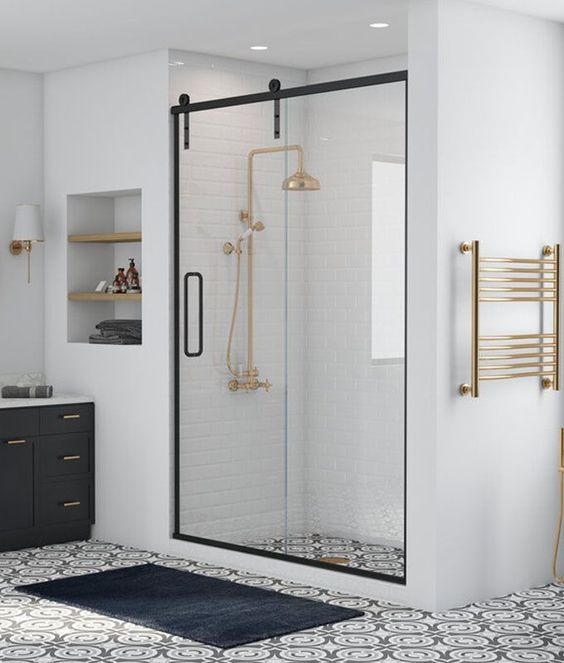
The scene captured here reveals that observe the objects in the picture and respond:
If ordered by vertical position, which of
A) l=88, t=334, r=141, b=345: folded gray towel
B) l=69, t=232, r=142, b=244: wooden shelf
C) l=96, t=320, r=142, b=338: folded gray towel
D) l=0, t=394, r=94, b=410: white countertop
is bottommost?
l=0, t=394, r=94, b=410: white countertop

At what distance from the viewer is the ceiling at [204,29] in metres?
5.59

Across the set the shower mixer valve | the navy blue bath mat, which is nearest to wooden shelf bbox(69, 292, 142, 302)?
the shower mixer valve

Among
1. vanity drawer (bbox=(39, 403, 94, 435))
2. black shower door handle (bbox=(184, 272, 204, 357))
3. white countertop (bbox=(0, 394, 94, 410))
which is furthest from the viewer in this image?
vanity drawer (bbox=(39, 403, 94, 435))

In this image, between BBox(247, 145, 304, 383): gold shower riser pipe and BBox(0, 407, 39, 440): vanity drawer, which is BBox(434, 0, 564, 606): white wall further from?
BBox(0, 407, 39, 440): vanity drawer

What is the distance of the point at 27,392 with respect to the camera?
274 inches

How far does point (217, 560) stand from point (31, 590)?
1.01 metres

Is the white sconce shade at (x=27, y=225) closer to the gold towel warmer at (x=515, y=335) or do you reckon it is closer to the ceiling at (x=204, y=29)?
the ceiling at (x=204, y=29)

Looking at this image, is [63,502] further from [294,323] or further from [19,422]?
[294,323]

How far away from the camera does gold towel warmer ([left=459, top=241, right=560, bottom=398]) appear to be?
546 cm

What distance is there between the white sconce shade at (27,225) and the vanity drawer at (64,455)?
114cm

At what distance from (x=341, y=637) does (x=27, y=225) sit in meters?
3.25

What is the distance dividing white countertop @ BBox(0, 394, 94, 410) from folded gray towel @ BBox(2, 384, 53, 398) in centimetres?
3

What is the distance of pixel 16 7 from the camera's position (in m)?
5.63

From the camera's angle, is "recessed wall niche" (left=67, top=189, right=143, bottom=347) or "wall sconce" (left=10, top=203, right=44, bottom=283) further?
"recessed wall niche" (left=67, top=189, right=143, bottom=347)
